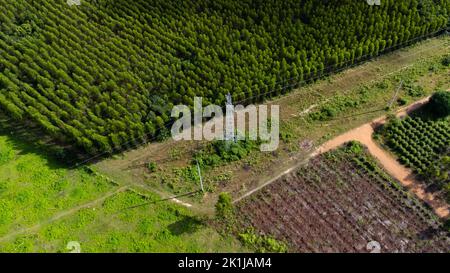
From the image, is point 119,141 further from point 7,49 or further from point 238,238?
point 7,49

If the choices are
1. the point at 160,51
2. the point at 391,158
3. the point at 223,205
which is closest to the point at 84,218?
the point at 223,205

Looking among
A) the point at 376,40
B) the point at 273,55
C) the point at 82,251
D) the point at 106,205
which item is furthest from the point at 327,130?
the point at 82,251

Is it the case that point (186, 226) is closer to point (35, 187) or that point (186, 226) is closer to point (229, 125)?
point (229, 125)

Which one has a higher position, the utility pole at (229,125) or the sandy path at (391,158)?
the utility pole at (229,125)

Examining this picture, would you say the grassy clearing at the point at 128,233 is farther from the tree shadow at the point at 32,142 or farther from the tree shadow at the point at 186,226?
the tree shadow at the point at 32,142

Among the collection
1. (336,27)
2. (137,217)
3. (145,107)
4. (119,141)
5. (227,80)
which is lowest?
(137,217)

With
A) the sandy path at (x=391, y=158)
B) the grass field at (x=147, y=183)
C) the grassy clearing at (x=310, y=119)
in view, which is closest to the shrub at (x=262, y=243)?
the grass field at (x=147, y=183)
